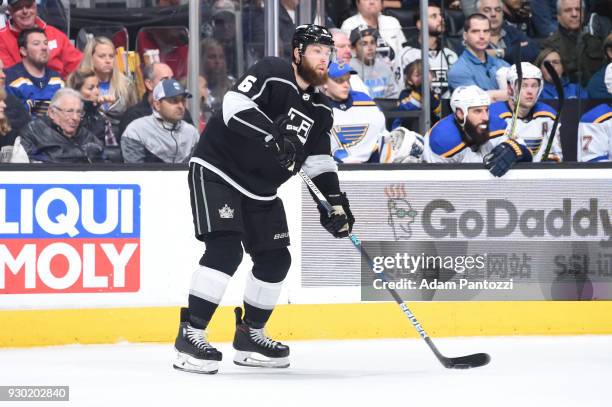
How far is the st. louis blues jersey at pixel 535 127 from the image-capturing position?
609cm

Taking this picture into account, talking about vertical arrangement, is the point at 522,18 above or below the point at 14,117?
above

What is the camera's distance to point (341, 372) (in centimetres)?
459

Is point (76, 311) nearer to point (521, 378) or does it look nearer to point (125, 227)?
point (125, 227)

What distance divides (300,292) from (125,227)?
2.71ft

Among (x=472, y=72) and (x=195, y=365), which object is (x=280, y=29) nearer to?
(x=472, y=72)

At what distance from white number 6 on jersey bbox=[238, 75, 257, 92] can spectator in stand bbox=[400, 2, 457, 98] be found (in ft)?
7.19

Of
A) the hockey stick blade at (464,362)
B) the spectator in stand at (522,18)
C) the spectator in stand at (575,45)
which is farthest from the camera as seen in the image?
the spectator in stand at (522,18)

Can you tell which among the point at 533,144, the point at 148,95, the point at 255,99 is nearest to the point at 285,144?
the point at 255,99

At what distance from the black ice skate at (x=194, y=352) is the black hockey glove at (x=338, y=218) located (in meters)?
0.61

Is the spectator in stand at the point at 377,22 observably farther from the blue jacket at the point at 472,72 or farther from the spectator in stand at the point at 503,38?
the spectator in stand at the point at 503,38

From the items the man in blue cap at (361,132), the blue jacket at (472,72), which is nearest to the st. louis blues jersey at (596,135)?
the blue jacket at (472,72)

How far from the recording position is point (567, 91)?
22.0 feet

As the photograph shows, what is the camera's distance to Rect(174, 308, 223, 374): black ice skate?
14.7 feet

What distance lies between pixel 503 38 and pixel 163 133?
2.23 meters
